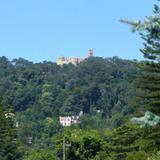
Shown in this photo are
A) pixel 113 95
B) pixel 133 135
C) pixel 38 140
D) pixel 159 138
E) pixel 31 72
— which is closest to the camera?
pixel 159 138

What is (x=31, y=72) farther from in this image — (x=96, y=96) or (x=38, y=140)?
(x=38, y=140)

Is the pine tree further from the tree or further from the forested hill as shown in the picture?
the forested hill

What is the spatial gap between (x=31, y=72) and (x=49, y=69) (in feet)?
41.4

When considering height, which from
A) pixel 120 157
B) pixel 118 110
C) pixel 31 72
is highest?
pixel 31 72

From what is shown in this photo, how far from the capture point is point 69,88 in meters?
148

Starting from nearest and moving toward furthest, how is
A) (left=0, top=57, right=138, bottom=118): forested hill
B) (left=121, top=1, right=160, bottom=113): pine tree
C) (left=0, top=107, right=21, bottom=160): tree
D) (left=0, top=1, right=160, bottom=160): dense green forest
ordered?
(left=121, top=1, right=160, bottom=113): pine tree
(left=0, top=107, right=21, bottom=160): tree
(left=0, top=1, right=160, bottom=160): dense green forest
(left=0, top=57, right=138, bottom=118): forested hill

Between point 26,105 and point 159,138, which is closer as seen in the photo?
point 159,138

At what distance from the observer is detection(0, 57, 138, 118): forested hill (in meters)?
135

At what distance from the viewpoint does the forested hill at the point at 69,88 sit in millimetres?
135250

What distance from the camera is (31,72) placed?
501 feet

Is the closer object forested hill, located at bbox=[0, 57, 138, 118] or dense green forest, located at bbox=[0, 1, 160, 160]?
dense green forest, located at bbox=[0, 1, 160, 160]

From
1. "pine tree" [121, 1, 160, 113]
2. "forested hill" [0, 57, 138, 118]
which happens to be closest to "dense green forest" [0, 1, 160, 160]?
"forested hill" [0, 57, 138, 118]

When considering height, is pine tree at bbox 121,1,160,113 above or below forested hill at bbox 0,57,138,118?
below

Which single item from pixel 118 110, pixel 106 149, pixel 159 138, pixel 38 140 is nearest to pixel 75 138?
pixel 106 149
